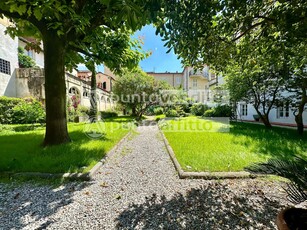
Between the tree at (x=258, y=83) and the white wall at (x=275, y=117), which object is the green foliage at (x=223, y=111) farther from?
the tree at (x=258, y=83)

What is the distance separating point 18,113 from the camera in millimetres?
12430

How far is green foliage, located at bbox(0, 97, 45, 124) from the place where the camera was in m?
12.2

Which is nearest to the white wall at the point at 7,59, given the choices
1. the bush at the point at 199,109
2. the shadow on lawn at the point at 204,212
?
the shadow on lawn at the point at 204,212

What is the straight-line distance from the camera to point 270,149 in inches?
236

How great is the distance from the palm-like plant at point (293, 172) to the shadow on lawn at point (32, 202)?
3.03 meters

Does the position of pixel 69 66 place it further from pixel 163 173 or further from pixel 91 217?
pixel 91 217

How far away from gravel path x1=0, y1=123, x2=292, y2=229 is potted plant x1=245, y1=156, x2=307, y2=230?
59 cm

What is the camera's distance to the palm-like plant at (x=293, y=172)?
1.95m

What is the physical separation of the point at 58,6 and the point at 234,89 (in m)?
11.8

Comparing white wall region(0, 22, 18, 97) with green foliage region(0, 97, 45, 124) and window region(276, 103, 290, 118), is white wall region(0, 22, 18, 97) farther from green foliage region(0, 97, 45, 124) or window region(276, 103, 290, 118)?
window region(276, 103, 290, 118)

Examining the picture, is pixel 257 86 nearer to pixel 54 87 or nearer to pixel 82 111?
pixel 54 87

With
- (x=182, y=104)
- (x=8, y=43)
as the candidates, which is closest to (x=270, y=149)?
(x=182, y=104)

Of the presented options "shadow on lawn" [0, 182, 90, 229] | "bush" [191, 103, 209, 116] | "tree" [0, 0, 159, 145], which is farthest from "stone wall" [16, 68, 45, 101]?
"bush" [191, 103, 209, 116]

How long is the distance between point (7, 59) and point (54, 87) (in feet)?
47.4
